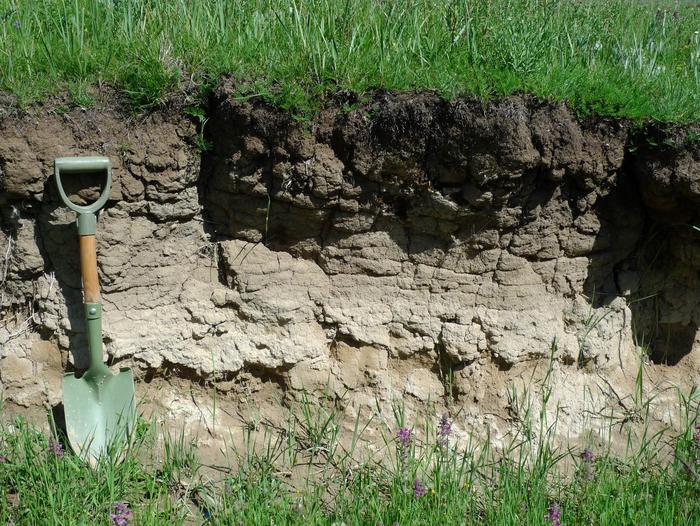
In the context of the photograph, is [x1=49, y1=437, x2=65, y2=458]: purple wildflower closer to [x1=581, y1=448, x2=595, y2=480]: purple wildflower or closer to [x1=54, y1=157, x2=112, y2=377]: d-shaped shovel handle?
[x1=54, y1=157, x2=112, y2=377]: d-shaped shovel handle

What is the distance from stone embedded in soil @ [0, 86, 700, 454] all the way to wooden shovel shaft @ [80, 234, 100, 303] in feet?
0.53

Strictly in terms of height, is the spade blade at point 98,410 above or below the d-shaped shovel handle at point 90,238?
below

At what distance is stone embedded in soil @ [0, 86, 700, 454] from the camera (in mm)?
3258

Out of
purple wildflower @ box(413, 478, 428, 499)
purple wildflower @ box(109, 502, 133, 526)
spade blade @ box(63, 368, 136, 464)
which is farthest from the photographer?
spade blade @ box(63, 368, 136, 464)

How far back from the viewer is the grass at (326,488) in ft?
9.29

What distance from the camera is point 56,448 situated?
3.00 m

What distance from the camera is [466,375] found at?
3625mm

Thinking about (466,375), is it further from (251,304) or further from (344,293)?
(251,304)

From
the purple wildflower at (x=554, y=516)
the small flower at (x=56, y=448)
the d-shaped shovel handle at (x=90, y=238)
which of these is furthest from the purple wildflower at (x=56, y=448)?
the purple wildflower at (x=554, y=516)

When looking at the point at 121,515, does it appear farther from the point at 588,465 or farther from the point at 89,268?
the point at 588,465

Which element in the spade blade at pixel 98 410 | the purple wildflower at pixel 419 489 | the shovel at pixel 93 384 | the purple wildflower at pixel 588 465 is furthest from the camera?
the spade blade at pixel 98 410

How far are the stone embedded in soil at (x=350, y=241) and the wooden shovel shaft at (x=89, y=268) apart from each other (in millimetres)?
163

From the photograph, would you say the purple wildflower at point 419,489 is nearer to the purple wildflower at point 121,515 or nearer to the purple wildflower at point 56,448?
the purple wildflower at point 121,515

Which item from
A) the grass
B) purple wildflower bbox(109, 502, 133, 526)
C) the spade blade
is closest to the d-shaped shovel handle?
the spade blade
